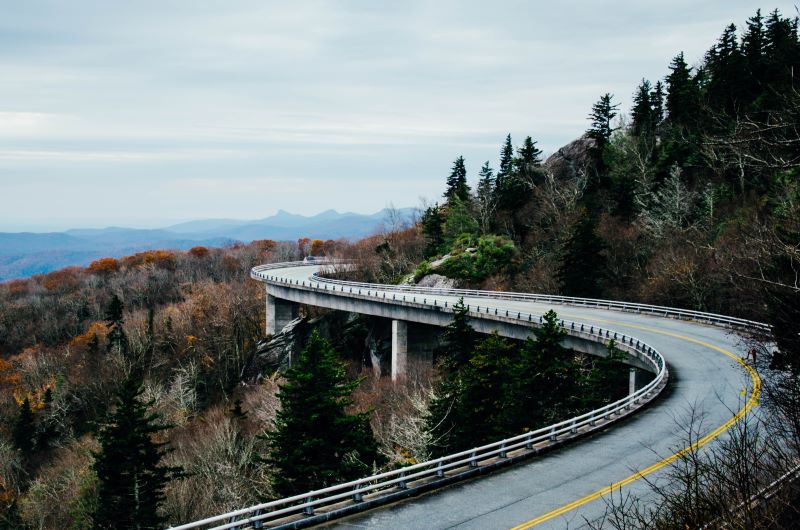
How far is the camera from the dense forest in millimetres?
24727

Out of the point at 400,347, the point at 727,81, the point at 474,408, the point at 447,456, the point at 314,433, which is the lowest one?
the point at 400,347

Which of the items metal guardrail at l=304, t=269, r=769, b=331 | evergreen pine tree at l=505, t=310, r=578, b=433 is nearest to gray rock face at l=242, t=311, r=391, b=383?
metal guardrail at l=304, t=269, r=769, b=331

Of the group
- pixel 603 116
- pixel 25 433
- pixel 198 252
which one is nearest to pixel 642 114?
pixel 603 116

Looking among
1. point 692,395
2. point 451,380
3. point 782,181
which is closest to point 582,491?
point 692,395

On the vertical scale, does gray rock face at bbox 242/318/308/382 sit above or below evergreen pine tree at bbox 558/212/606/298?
below

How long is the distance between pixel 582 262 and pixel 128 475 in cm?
4158

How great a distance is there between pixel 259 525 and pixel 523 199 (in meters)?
68.3

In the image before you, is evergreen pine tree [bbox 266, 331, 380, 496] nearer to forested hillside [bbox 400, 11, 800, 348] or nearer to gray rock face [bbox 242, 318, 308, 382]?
forested hillside [bbox 400, 11, 800, 348]

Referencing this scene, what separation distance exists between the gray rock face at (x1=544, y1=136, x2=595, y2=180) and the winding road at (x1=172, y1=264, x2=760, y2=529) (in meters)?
45.9

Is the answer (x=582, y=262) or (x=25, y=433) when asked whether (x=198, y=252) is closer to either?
(x=25, y=433)

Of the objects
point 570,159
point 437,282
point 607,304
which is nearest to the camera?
point 607,304

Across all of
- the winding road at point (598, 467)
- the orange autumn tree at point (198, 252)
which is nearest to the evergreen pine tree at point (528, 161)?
the winding road at point (598, 467)

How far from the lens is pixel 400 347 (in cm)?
5962

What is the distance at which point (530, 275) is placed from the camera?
67.2 meters
